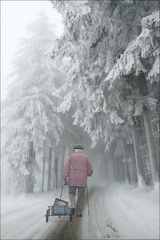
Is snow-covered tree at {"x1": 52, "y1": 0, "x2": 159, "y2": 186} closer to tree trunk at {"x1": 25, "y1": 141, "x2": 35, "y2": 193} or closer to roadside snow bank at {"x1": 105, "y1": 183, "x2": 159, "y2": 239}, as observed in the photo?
roadside snow bank at {"x1": 105, "y1": 183, "x2": 159, "y2": 239}

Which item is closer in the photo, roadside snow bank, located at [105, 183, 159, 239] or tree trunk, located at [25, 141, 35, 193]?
tree trunk, located at [25, 141, 35, 193]

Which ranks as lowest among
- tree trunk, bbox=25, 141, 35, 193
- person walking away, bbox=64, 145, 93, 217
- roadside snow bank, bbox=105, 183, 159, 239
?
roadside snow bank, bbox=105, 183, 159, 239

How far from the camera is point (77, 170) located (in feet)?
5.85

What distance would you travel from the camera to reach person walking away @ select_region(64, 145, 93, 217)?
1766mm

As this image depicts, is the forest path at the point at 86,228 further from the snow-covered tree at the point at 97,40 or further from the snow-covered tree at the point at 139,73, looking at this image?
the snow-covered tree at the point at 97,40

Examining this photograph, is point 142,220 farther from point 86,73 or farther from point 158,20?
point 158,20

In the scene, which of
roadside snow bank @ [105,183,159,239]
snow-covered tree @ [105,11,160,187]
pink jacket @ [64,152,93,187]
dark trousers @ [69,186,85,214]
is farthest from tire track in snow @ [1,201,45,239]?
pink jacket @ [64,152,93,187]

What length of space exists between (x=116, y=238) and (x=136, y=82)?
7.22 meters

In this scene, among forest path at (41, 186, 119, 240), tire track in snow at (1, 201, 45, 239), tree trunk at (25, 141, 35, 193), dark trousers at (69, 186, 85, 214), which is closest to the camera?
forest path at (41, 186, 119, 240)

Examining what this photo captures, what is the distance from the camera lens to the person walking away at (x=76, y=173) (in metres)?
1.77

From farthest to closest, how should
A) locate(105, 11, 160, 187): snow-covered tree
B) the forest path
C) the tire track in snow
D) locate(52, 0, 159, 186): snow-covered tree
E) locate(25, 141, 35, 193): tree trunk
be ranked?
locate(52, 0, 159, 186): snow-covered tree → the tire track in snow → locate(105, 11, 160, 187): snow-covered tree → locate(25, 141, 35, 193): tree trunk → the forest path

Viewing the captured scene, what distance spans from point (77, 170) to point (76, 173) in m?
0.02

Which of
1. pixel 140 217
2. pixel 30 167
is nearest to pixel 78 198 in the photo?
pixel 30 167

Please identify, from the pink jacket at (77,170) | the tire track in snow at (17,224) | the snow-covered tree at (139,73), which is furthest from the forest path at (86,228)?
the snow-covered tree at (139,73)
